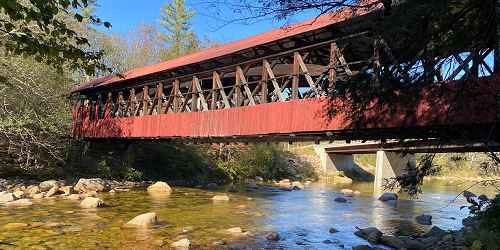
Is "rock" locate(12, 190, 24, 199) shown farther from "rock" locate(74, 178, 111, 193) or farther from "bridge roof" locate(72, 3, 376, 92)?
"bridge roof" locate(72, 3, 376, 92)

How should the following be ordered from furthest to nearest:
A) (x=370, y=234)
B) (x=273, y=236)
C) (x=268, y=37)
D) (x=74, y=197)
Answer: (x=74, y=197) < (x=268, y=37) < (x=370, y=234) < (x=273, y=236)

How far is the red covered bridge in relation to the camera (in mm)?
6105

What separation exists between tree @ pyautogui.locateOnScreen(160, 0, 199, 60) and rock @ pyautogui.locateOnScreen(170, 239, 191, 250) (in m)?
35.9

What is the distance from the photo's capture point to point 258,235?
1062cm

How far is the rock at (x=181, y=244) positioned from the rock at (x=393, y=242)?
3912mm

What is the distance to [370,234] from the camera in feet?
35.0

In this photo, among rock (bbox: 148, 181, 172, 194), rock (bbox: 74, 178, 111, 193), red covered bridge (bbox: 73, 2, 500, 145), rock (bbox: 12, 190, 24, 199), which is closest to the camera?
red covered bridge (bbox: 73, 2, 500, 145)

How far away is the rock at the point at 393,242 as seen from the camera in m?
9.78

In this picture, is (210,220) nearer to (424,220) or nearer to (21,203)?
(21,203)

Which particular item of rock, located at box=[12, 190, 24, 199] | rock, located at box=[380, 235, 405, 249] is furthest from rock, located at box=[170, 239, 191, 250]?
rock, located at box=[12, 190, 24, 199]

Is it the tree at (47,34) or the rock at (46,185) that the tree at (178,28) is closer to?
the rock at (46,185)

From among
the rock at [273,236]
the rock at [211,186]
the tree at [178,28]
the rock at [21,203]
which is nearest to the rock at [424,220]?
the rock at [273,236]

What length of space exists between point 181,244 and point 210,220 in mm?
3454

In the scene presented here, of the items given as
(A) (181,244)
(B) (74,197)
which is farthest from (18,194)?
(A) (181,244)
